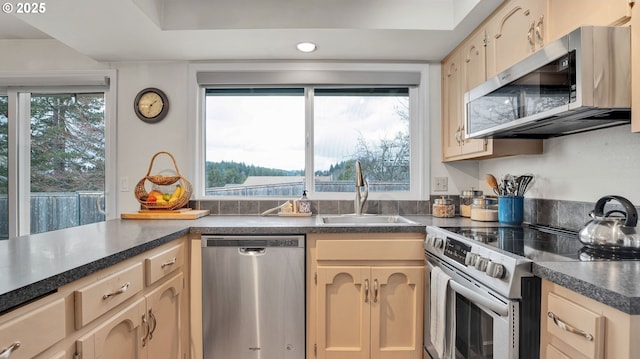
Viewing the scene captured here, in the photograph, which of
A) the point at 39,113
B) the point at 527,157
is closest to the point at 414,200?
the point at 527,157

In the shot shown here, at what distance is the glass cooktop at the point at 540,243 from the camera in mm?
1104

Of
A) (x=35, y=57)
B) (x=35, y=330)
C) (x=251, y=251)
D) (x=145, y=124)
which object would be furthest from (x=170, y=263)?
(x=35, y=57)

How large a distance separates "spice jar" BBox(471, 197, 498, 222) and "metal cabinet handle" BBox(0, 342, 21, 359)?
2.11 meters

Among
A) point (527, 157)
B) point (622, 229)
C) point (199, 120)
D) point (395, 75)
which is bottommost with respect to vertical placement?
point (622, 229)

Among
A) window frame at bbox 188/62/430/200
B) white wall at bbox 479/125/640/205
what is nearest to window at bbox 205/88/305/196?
window frame at bbox 188/62/430/200

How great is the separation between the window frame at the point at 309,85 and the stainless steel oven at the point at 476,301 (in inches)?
33.1

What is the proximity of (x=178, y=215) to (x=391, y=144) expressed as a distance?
161 centimetres

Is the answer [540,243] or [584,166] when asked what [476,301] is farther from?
[584,166]

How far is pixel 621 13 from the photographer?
3.55 ft

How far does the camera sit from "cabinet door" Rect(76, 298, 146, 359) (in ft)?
3.38

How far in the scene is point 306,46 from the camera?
7.29ft

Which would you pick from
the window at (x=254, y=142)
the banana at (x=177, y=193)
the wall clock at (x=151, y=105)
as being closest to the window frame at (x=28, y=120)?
the wall clock at (x=151, y=105)

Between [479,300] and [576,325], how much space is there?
0.40 meters

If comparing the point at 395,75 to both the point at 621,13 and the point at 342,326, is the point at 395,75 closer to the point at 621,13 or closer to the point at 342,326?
the point at 621,13
